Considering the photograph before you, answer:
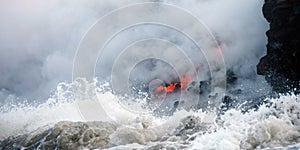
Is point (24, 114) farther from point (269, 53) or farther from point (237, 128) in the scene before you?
point (269, 53)

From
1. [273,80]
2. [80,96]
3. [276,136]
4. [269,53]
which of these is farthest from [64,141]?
[269,53]

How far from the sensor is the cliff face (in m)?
44.2

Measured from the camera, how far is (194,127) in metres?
14.4

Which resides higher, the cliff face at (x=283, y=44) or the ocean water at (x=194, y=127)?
the cliff face at (x=283, y=44)

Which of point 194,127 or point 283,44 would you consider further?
point 283,44

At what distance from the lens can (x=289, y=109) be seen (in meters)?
12.7

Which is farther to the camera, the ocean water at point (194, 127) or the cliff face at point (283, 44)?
the cliff face at point (283, 44)

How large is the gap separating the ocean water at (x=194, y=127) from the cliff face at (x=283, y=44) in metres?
28.6

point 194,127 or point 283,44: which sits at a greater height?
point 283,44

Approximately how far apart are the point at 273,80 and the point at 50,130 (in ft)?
127

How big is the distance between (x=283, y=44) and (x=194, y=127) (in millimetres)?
37294

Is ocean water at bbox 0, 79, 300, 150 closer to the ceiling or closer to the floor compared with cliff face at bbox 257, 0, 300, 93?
closer to the floor

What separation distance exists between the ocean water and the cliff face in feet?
93.8

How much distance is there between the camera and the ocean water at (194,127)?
10039mm
